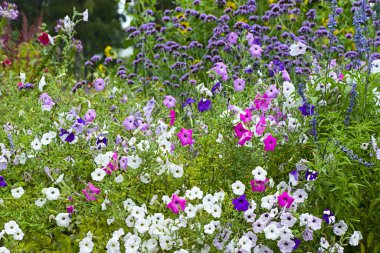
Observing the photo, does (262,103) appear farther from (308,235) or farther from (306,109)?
(308,235)

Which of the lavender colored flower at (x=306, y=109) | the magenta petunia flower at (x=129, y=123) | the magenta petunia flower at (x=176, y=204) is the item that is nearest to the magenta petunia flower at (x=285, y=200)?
the magenta petunia flower at (x=176, y=204)

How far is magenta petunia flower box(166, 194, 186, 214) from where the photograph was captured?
131 inches

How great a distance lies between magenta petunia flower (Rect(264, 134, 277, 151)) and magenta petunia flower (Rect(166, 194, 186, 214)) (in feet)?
1.92

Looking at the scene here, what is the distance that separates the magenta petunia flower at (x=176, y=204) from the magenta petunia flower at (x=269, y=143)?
0.58m

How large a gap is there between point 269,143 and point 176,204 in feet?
2.08

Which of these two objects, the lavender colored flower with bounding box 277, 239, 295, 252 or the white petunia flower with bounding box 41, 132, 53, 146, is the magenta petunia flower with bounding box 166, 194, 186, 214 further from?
the white petunia flower with bounding box 41, 132, 53, 146

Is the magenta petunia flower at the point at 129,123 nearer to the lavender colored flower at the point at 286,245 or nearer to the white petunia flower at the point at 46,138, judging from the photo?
the white petunia flower at the point at 46,138

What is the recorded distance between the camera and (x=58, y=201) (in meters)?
3.64

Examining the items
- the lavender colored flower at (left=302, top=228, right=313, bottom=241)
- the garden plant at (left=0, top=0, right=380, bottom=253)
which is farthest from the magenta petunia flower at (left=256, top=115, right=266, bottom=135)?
the lavender colored flower at (left=302, top=228, right=313, bottom=241)

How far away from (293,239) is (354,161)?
59 centimetres

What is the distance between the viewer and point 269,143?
3.63m

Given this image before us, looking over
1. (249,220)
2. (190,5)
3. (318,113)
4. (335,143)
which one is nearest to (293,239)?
(249,220)

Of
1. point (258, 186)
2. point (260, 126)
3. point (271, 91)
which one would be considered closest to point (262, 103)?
point (271, 91)

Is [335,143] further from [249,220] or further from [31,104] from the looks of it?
[31,104]
